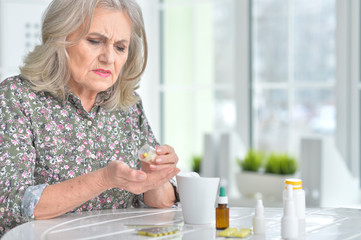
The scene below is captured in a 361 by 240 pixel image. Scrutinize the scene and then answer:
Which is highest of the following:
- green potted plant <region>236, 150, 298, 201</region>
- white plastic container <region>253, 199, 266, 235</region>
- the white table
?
white plastic container <region>253, 199, 266, 235</region>

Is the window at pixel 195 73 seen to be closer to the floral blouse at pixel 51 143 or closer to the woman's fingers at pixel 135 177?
the floral blouse at pixel 51 143

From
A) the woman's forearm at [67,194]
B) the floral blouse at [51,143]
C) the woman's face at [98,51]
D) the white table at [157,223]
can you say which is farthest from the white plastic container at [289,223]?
the woman's face at [98,51]

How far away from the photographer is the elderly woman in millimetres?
1648

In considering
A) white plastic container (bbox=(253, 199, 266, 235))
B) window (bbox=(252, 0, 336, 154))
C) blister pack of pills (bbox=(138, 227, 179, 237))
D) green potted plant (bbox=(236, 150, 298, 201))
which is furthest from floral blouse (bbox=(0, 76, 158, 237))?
window (bbox=(252, 0, 336, 154))

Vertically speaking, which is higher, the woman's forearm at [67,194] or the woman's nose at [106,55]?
the woman's nose at [106,55]

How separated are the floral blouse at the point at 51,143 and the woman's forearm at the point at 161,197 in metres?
0.10

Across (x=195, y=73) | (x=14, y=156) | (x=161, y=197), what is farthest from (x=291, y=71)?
(x=14, y=156)

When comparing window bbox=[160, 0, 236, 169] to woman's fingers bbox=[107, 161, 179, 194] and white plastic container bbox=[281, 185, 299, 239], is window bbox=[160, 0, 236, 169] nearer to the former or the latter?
woman's fingers bbox=[107, 161, 179, 194]

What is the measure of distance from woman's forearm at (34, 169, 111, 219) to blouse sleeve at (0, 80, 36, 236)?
0.06m

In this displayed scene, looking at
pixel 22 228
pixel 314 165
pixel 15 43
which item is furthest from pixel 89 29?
pixel 15 43

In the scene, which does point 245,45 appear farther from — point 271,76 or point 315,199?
point 315,199

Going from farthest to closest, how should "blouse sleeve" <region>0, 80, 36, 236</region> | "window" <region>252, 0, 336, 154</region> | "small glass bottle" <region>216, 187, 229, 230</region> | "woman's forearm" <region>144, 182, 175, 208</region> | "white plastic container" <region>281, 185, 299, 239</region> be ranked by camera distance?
"window" <region>252, 0, 336, 154</region> < "woman's forearm" <region>144, 182, 175, 208</region> < "blouse sleeve" <region>0, 80, 36, 236</region> < "small glass bottle" <region>216, 187, 229, 230</region> < "white plastic container" <region>281, 185, 299, 239</region>

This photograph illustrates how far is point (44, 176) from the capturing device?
71.2 inches

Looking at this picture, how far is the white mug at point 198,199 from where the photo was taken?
1.55 m
